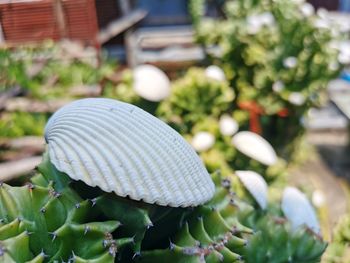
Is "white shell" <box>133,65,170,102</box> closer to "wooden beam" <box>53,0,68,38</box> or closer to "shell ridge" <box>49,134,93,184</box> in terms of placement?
"wooden beam" <box>53,0,68,38</box>

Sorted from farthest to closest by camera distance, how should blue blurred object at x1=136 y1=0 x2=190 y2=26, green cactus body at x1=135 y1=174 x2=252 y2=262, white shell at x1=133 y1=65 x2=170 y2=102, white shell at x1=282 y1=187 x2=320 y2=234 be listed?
blue blurred object at x1=136 y1=0 x2=190 y2=26, white shell at x1=133 y1=65 x2=170 y2=102, white shell at x1=282 y1=187 x2=320 y2=234, green cactus body at x1=135 y1=174 x2=252 y2=262

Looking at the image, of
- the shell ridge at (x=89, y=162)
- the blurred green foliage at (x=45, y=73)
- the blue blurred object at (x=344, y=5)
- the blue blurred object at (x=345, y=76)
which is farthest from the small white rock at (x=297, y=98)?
the shell ridge at (x=89, y=162)

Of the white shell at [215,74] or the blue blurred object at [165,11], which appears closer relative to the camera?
the white shell at [215,74]

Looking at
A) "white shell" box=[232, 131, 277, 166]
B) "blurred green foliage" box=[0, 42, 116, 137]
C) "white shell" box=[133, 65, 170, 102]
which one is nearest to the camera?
"white shell" box=[232, 131, 277, 166]

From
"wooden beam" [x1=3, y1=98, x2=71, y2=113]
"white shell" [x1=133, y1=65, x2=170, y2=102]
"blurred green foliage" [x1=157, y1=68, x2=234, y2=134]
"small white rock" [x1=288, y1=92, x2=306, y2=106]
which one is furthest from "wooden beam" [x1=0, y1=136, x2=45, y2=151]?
"small white rock" [x1=288, y1=92, x2=306, y2=106]

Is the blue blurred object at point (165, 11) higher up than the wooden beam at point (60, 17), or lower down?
lower down

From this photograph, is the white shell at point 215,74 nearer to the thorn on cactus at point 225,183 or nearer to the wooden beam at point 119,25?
the wooden beam at point 119,25

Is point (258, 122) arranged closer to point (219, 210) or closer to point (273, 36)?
point (273, 36)

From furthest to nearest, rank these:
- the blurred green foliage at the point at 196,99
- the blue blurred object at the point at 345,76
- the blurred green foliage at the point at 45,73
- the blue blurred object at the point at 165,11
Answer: the blue blurred object at the point at 165,11, the blue blurred object at the point at 345,76, the blurred green foliage at the point at 196,99, the blurred green foliage at the point at 45,73
